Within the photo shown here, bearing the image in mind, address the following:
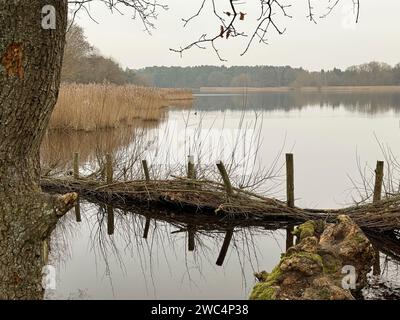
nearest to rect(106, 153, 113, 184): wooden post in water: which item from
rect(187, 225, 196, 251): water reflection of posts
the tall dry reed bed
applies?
rect(187, 225, 196, 251): water reflection of posts

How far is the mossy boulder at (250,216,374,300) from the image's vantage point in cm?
378

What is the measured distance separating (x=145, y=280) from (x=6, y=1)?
437 centimetres

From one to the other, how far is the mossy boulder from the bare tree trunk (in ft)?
7.62

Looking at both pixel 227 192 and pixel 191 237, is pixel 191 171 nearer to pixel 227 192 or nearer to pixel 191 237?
pixel 227 192

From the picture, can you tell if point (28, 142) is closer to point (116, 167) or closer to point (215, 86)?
point (116, 167)

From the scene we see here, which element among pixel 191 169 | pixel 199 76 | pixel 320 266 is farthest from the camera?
pixel 199 76

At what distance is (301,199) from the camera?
9.39 m

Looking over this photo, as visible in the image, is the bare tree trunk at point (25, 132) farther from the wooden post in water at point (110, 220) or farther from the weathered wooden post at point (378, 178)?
the weathered wooden post at point (378, 178)

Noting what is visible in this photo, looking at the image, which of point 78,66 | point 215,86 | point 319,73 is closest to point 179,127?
point 78,66

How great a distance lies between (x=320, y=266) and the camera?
13.1 ft

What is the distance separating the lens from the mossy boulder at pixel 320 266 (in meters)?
3.78

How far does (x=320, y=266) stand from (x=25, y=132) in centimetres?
293

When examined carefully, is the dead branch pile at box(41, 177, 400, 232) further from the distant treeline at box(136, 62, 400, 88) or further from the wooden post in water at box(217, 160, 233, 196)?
the distant treeline at box(136, 62, 400, 88)

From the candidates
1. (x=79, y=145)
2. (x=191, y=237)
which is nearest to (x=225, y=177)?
(x=191, y=237)
